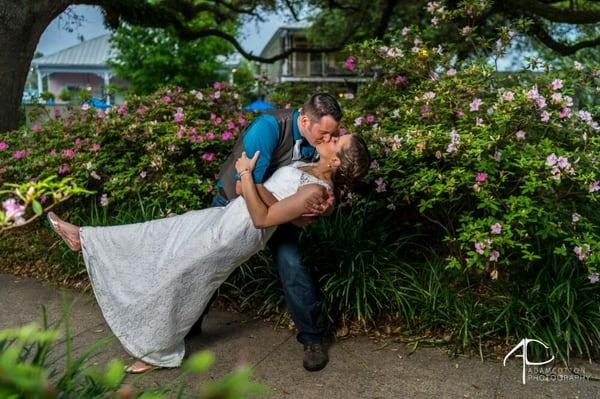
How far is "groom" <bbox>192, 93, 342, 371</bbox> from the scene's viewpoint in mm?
3338

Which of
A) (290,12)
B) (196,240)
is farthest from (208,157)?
(290,12)

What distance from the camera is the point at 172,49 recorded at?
33.3 metres

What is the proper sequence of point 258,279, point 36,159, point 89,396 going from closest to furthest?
point 89,396 < point 258,279 < point 36,159

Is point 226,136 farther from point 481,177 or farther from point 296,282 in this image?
point 481,177

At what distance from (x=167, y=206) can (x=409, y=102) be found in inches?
87.6

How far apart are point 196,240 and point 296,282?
26.0 inches

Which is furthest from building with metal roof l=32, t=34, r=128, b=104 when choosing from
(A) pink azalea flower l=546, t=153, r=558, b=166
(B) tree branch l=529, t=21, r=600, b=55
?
(A) pink azalea flower l=546, t=153, r=558, b=166

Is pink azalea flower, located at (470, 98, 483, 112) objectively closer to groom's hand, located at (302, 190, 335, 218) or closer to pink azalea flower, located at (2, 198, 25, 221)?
groom's hand, located at (302, 190, 335, 218)

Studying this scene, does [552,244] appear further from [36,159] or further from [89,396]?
[36,159]

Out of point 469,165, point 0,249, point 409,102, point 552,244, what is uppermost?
point 409,102

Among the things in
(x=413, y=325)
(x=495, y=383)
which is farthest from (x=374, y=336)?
(x=495, y=383)

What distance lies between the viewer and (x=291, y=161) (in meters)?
3.61

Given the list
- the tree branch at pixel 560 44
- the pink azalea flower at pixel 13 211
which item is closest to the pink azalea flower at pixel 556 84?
the pink azalea flower at pixel 13 211
